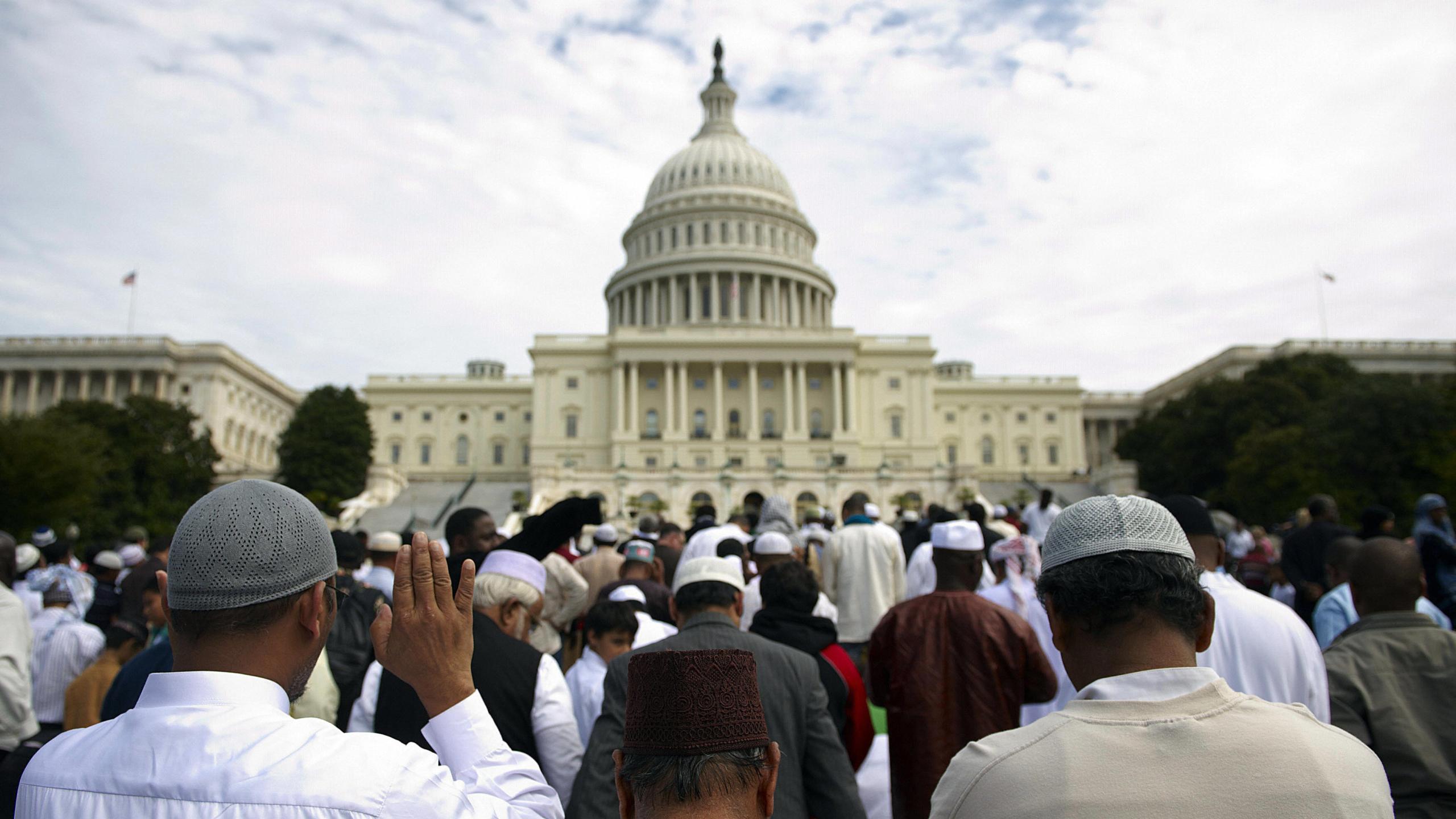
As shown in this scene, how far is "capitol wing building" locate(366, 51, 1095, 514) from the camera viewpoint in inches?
2274

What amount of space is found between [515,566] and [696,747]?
299cm

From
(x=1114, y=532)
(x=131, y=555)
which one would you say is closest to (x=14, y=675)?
(x=1114, y=532)

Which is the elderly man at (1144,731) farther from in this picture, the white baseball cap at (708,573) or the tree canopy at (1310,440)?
the tree canopy at (1310,440)

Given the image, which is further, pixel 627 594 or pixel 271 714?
pixel 627 594

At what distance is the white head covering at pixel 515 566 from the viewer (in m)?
5.27

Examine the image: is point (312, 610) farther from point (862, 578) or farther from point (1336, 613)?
point (1336, 613)

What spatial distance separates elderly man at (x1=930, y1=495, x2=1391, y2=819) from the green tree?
65865 mm

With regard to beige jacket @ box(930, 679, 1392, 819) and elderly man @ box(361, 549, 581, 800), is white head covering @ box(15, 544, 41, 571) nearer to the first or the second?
elderly man @ box(361, 549, 581, 800)

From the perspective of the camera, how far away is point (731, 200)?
85938 mm

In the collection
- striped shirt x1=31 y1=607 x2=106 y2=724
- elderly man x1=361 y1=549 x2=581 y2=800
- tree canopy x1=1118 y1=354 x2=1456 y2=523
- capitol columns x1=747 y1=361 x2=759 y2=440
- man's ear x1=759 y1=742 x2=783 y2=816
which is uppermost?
capitol columns x1=747 y1=361 x2=759 y2=440

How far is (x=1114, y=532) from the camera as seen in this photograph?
9.47ft

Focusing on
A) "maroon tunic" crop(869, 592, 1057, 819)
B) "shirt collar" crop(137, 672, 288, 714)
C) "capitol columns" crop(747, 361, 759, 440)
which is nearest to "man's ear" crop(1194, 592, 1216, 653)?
"shirt collar" crop(137, 672, 288, 714)

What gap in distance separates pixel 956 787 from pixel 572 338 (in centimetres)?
7355

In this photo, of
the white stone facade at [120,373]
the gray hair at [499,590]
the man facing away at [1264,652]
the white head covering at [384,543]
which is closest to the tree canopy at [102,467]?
the white stone facade at [120,373]
